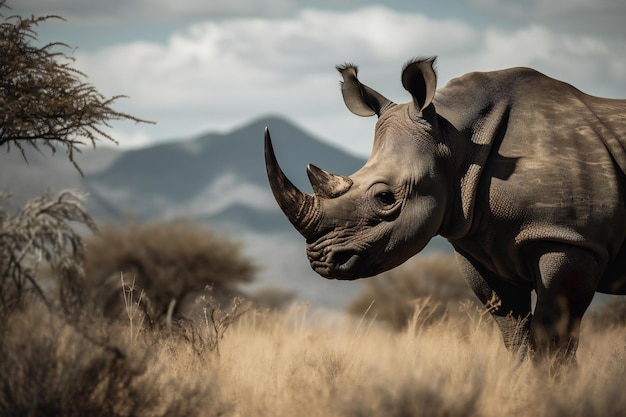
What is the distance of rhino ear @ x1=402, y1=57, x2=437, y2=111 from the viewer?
5.91m

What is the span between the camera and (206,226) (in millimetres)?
22172

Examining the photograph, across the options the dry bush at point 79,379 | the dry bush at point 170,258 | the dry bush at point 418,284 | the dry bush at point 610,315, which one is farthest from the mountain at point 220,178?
the dry bush at point 79,379

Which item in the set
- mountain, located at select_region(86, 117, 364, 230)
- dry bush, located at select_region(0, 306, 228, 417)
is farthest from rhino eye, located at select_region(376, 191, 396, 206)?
mountain, located at select_region(86, 117, 364, 230)

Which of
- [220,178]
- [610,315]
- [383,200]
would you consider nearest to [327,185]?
[383,200]

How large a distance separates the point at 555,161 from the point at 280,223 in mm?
107986

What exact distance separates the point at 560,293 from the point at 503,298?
3.02ft

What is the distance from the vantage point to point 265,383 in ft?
18.6

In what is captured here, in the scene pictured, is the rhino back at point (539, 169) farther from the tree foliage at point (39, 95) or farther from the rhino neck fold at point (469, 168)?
the tree foliage at point (39, 95)

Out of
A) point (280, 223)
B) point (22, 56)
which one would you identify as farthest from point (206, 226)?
point (280, 223)

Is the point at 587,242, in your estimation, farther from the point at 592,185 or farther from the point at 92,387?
the point at 92,387

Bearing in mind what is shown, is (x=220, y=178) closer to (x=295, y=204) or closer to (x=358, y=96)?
(x=358, y=96)

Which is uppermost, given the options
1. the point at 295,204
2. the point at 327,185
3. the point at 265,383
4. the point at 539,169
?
the point at 539,169

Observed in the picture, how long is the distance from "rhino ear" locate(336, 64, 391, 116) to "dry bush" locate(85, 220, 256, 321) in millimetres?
13526

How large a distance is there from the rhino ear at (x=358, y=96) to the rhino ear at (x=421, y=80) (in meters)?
0.47
